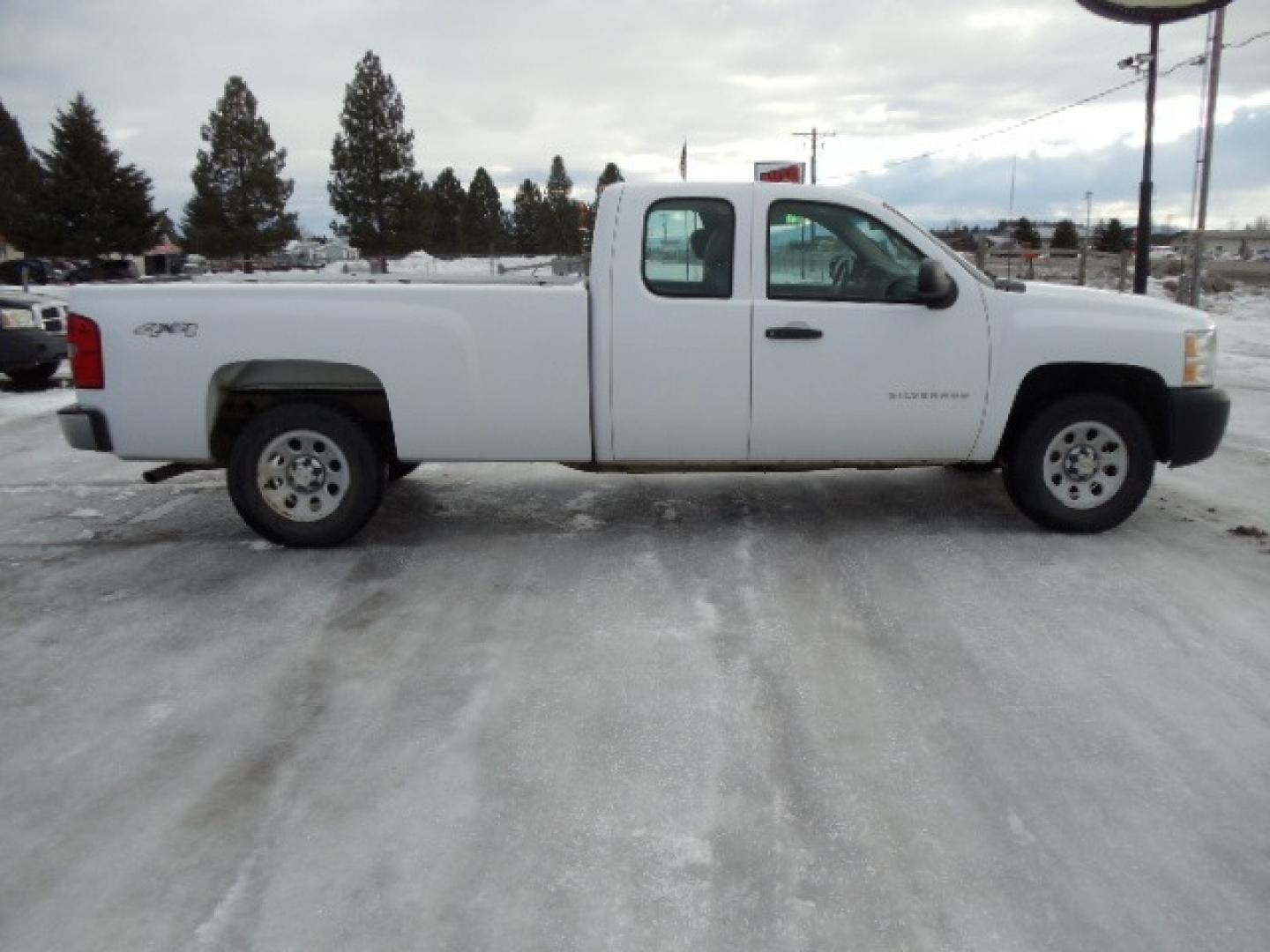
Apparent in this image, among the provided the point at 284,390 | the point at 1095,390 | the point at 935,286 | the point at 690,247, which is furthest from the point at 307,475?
the point at 1095,390

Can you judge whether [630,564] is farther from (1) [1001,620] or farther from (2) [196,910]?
(2) [196,910]

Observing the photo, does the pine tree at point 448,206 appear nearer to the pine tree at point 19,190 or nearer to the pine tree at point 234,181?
the pine tree at point 234,181

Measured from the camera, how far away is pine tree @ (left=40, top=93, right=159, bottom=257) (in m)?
59.9

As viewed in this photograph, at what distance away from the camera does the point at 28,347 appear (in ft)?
42.3

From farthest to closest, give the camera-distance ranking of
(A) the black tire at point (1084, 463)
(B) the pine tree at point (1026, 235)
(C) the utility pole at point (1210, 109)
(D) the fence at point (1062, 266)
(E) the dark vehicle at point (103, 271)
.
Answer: (B) the pine tree at point (1026, 235)
(E) the dark vehicle at point (103, 271)
(D) the fence at point (1062, 266)
(C) the utility pole at point (1210, 109)
(A) the black tire at point (1084, 463)

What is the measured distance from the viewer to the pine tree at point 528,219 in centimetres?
8919

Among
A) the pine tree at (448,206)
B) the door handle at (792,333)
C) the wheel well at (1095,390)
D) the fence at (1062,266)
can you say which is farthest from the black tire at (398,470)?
the pine tree at (448,206)

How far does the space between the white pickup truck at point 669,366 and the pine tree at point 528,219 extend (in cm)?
8416

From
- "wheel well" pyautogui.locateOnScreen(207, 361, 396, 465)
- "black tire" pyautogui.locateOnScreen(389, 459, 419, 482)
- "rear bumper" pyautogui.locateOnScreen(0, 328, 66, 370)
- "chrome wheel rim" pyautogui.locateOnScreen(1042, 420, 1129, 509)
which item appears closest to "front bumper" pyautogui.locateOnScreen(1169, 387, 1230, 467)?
"chrome wheel rim" pyautogui.locateOnScreen(1042, 420, 1129, 509)

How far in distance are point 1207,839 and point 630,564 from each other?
309 centimetres

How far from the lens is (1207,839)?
9.91 feet

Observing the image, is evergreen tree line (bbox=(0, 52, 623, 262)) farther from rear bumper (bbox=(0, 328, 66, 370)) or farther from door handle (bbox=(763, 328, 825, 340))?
door handle (bbox=(763, 328, 825, 340))

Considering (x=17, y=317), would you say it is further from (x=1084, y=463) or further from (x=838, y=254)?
(x=1084, y=463)

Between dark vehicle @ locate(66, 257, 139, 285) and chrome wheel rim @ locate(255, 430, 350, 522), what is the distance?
39035 millimetres
